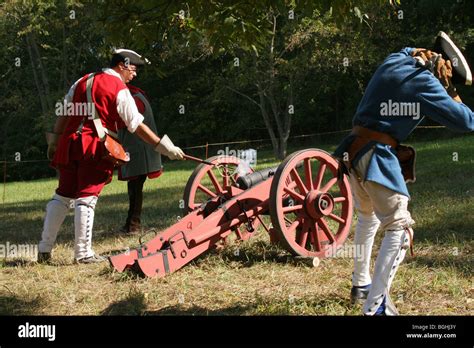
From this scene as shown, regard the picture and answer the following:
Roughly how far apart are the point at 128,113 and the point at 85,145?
44 centimetres

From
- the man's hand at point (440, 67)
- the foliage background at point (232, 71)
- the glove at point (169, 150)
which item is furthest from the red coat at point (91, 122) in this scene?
the foliage background at point (232, 71)

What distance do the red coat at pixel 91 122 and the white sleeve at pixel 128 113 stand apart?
0.08m

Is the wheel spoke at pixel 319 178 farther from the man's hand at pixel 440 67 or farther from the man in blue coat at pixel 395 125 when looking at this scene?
the man's hand at pixel 440 67

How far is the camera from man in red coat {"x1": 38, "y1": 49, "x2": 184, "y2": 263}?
187 inches

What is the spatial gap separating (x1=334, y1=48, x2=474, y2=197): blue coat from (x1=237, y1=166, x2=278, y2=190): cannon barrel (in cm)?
179

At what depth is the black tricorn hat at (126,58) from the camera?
5059 mm

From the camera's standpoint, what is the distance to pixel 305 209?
15.6ft

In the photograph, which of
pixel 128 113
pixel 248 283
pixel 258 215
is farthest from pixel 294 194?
pixel 128 113

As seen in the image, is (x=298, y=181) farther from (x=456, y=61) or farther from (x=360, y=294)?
(x=456, y=61)

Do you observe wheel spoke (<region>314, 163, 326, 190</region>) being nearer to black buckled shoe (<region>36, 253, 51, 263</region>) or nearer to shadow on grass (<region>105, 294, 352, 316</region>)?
shadow on grass (<region>105, 294, 352, 316</region>)

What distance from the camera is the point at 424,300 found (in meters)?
3.64

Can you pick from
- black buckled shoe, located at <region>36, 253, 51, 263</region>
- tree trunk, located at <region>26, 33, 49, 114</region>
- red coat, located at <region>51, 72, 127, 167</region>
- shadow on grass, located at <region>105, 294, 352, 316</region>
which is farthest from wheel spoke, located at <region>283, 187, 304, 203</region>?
tree trunk, located at <region>26, 33, 49, 114</region>

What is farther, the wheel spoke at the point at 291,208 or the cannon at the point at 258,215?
the wheel spoke at the point at 291,208
